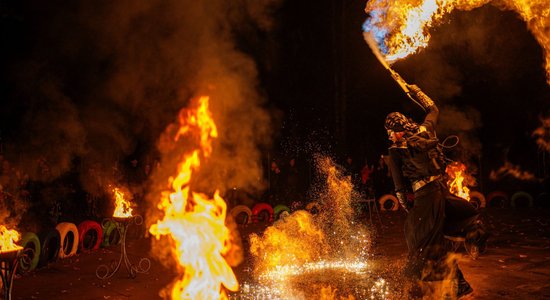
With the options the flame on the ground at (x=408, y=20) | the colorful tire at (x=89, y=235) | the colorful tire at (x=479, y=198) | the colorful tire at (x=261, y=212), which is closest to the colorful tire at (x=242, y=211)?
the colorful tire at (x=261, y=212)

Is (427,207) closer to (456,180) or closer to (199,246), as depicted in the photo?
(199,246)

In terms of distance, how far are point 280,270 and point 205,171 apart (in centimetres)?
568

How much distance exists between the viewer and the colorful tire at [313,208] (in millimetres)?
14938

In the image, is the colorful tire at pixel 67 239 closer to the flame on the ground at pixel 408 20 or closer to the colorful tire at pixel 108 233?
the colorful tire at pixel 108 233

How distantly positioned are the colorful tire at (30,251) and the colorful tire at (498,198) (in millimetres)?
14495

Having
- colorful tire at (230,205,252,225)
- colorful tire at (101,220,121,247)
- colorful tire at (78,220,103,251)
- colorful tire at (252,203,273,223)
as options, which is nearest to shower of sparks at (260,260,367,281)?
colorful tire at (78,220,103,251)

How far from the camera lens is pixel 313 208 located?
1520 centimetres

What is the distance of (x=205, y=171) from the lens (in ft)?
42.0

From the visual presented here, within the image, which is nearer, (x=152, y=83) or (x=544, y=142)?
(x=152, y=83)

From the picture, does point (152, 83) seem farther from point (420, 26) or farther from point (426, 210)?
point (426, 210)

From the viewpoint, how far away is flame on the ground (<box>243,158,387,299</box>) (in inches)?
243

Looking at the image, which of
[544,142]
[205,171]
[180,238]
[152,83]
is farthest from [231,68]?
[544,142]

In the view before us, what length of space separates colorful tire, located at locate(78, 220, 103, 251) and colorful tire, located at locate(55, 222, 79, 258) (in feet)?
0.80

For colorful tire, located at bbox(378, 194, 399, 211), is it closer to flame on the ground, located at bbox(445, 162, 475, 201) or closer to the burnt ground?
flame on the ground, located at bbox(445, 162, 475, 201)
